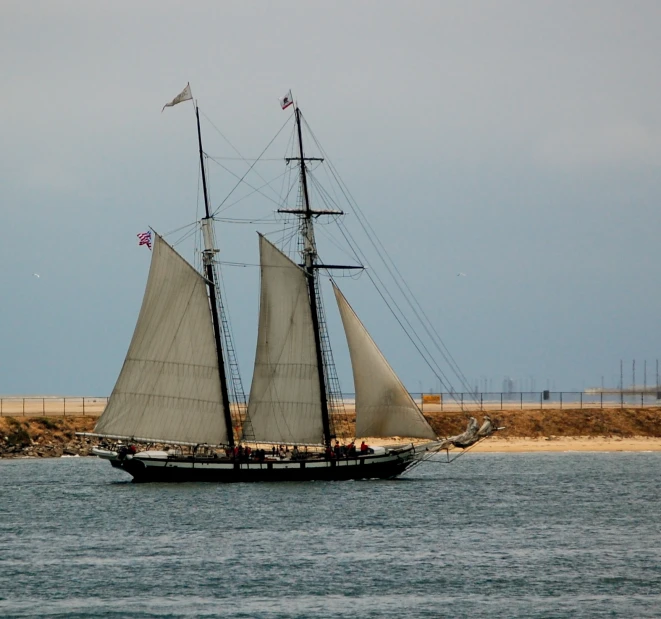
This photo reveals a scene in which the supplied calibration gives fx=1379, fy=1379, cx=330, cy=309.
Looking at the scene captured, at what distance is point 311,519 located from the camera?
69938 millimetres

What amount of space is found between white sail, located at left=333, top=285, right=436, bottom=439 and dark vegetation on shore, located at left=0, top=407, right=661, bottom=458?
41.5 m

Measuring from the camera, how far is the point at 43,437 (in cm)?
12381

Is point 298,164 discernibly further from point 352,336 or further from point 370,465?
point 370,465

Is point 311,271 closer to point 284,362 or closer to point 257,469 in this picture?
point 284,362

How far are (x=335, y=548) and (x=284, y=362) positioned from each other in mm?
25651

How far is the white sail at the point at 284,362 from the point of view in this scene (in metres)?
84.6

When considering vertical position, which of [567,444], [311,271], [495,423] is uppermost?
→ [311,271]

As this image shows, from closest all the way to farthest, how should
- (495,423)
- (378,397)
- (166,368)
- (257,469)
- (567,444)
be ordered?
(378,397)
(166,368)
(257,469)
(567,444)
(495,423)

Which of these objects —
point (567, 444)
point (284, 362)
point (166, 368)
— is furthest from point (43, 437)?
point (567, 444)

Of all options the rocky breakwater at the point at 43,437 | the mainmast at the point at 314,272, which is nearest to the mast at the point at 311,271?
the mainmast at the point at 314,272

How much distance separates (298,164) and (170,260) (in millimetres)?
10263

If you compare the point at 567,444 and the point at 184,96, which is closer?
the point at 184,96

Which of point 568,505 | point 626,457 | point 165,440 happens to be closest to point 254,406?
point 165,440

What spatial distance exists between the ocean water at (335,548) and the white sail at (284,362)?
12.2 ft
